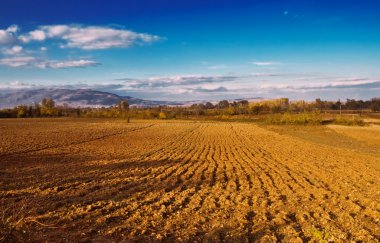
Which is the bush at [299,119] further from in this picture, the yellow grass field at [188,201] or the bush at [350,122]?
the yellow grass field at [188,201]

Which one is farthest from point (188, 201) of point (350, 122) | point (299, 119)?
point (299, 119)

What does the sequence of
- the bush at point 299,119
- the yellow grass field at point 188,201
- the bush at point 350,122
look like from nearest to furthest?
1. the yellow grass field at point 188,201
2. the bush at point 350,122
3. the bush at point 299,119

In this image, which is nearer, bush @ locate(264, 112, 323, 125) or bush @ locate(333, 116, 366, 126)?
bush @ locate(333, 116, 366, 126)

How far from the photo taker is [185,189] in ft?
38.2

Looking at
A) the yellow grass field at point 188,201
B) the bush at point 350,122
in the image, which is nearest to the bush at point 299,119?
the bush at point 350,122

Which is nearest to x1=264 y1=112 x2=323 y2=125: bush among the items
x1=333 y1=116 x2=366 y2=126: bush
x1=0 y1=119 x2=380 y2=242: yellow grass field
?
x1=333 y1=116 x2=366 y2=126: bush

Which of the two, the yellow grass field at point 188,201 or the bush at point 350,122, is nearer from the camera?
the yellow grass field at point 188,201

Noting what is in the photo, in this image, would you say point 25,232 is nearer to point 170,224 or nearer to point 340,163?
point 170,224

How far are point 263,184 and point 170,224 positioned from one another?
558 centimetres

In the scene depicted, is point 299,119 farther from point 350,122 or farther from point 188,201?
point 188,201

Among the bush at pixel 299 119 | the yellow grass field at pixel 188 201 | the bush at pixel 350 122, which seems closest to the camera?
the yellow grass field at pixel 188 201

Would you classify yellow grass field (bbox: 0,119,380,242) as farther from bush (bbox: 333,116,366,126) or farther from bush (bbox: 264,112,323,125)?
bush (bbox: 264,112,323,125)

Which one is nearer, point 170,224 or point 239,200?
point 170,224

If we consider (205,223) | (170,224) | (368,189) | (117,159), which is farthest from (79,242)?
(117,159)
